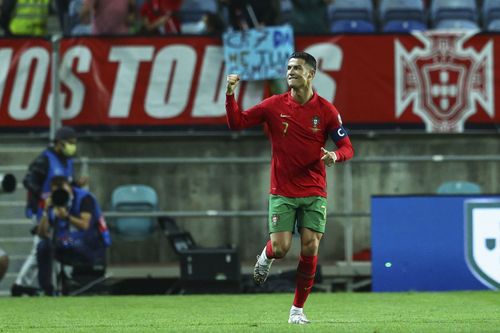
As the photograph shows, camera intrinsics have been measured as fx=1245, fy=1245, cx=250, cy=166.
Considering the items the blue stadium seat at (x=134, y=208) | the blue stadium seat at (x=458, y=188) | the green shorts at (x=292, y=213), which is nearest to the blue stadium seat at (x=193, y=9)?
the blue stadium seat at (x=134, y=208)

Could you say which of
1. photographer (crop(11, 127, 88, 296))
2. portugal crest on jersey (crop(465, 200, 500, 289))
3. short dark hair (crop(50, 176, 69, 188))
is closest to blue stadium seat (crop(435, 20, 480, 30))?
portugal crest on jersey (crop(465, 200, 500, 289))

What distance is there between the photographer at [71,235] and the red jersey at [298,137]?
5529mm

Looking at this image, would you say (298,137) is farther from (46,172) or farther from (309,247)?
(46,172)

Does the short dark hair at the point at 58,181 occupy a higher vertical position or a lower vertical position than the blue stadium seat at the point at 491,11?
lower

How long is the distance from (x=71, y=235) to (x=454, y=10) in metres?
6.69

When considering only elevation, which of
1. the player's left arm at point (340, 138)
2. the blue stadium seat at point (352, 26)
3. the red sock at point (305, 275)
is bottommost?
the red sock at point (305, 275)

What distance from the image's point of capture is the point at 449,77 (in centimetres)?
1684

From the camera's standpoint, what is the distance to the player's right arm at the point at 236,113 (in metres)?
9.48

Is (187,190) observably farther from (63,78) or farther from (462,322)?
(462,322)

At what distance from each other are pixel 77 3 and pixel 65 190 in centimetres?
→ 409

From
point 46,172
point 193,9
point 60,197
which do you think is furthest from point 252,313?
point 193,9

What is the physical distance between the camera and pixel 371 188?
17234 millimetres

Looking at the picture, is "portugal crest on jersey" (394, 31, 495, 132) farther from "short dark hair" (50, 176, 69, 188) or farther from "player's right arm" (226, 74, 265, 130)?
"player's right arm" (226, 74, 265, 130)

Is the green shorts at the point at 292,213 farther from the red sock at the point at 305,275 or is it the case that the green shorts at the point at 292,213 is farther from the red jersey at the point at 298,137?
the red sock at the point at 305,275
